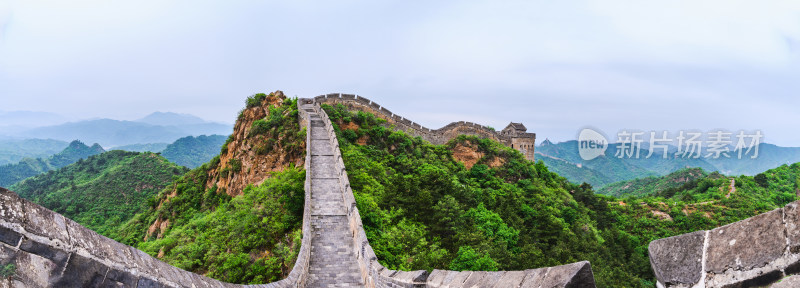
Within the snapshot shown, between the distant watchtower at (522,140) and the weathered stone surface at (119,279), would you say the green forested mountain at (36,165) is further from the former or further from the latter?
the weathered stone surface at (119,279)

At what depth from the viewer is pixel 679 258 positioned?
2314 millimetres

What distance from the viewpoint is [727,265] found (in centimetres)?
205

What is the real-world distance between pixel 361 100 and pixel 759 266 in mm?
30470

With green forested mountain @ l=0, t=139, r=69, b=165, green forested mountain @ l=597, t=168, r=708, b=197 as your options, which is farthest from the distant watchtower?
green forested mountain @ l=0, t=139, r=69, b=165

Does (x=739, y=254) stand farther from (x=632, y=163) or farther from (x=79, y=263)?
(x=632, y=163)

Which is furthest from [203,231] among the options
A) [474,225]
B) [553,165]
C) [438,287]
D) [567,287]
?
[553,165]

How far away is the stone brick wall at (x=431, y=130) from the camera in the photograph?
103ft

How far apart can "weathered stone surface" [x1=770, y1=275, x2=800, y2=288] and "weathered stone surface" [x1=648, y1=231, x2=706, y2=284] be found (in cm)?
37

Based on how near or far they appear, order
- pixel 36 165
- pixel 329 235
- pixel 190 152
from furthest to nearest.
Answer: pixel 190 152, pixel 36 165, pixel 329 235

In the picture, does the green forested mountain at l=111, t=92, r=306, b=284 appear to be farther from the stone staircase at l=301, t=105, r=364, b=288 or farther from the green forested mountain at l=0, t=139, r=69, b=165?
the green forested mountain at l=0, t=139, r=69, b=165

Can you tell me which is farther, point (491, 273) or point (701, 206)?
point (701, 206)

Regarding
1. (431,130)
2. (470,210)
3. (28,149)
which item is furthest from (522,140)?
(28,149)

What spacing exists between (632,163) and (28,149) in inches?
7731

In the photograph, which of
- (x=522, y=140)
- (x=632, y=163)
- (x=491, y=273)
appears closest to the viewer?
(x=491, y=273)
